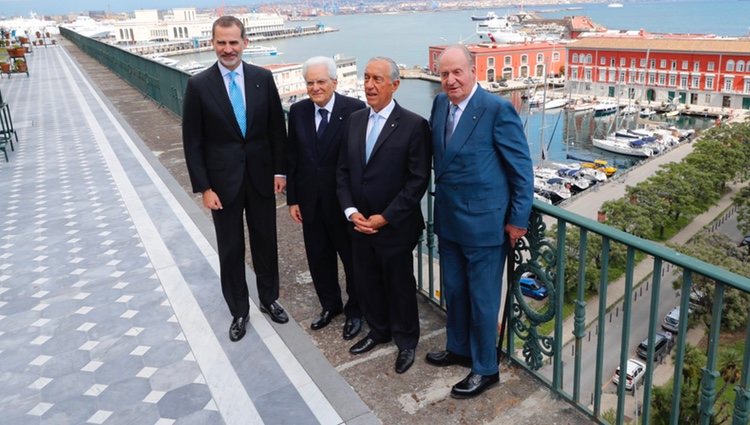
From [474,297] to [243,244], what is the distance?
1442mm

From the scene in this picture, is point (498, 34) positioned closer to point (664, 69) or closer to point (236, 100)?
point (664, 69)

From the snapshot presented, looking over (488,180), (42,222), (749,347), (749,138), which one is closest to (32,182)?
(42,222)

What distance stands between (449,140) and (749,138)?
36.2 m

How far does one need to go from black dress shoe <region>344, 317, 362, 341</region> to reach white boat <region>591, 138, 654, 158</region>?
4573cm

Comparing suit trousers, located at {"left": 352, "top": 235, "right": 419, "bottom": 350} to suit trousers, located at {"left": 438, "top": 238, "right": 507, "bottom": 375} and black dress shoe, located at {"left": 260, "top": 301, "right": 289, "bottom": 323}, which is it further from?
black dress shoe, located at {"left": 260, "top": 301, "right": 289, "bottom": 323}

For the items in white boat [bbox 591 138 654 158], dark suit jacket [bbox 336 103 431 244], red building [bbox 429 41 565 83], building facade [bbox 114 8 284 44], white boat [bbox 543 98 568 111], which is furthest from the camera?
building facade [bbox 114 8 284 44]

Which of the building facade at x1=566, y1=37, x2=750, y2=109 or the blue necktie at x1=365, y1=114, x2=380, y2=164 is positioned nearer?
the blue necktie at x1=365, y1=114, x2=380, y2=164

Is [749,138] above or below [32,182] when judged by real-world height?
below

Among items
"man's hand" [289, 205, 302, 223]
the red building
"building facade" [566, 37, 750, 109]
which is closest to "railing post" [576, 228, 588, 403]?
"man's hand" [289, 205, 302, 223]

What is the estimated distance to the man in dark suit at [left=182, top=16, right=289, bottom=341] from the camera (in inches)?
120

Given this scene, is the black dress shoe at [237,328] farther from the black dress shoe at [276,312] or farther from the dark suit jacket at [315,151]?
the dark suit jacket at [315,151]

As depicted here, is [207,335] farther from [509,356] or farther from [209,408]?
[509,356]

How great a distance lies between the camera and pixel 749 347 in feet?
5.83

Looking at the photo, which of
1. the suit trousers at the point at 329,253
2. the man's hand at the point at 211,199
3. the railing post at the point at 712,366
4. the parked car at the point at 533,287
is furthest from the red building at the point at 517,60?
the railing post at the point at 712,366
